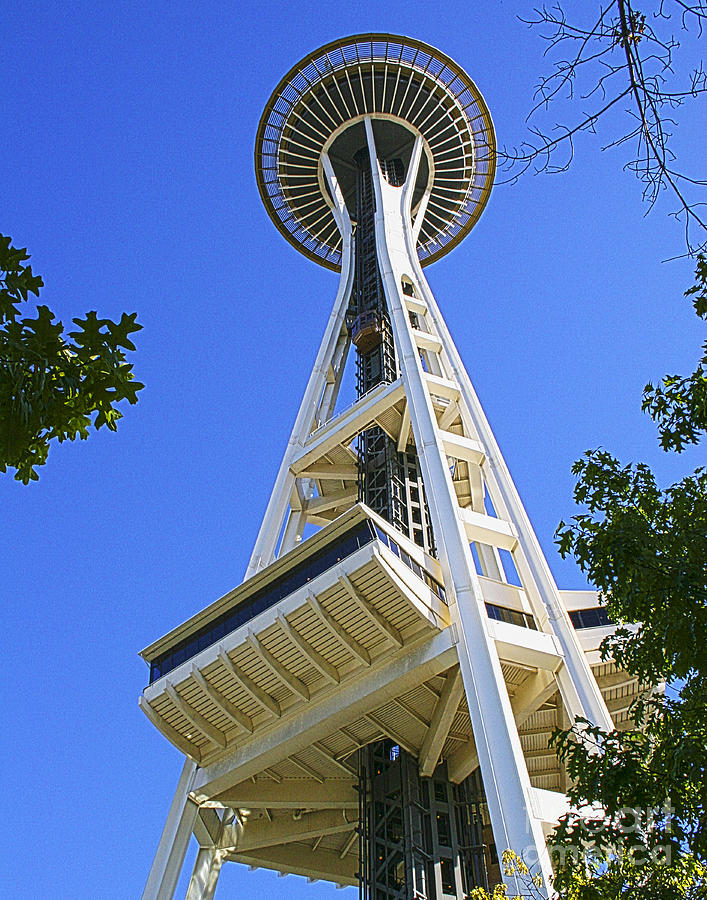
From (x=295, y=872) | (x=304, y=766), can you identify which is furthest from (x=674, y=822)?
(x=295, y=872)

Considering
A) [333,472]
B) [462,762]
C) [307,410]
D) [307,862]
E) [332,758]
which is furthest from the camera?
[307,410]

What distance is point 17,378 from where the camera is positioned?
207 inches

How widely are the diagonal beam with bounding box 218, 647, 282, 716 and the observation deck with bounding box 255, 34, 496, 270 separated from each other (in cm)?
2569

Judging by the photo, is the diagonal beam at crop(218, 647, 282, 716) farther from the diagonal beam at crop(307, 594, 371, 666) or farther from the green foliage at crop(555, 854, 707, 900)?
the green foliage at crop(555, 854, 707, 900)

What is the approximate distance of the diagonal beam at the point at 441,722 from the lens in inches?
727

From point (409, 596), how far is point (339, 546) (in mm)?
1976

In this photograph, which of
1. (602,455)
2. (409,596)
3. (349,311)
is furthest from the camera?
(349,311)

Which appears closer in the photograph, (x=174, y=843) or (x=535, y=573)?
(x=174, y=843)

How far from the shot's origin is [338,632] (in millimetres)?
18078

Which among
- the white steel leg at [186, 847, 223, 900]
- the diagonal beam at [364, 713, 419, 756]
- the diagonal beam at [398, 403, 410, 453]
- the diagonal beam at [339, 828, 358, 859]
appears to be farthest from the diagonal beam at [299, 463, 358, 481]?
the white steel leg at [186, 847, 223, 900]

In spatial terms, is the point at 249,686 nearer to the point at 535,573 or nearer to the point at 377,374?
the point at 535,573

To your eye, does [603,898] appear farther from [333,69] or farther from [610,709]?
[333,69]

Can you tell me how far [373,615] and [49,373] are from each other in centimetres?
1310

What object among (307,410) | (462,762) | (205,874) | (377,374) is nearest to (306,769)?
(205,874)
